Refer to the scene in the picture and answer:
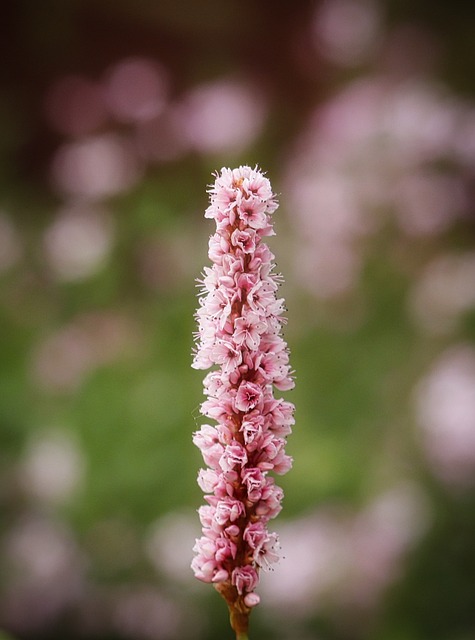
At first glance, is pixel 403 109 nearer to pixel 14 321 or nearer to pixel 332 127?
pixel 332 127

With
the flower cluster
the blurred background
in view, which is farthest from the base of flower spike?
the blurred background

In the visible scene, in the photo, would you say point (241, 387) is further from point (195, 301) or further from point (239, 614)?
point (195, 301)

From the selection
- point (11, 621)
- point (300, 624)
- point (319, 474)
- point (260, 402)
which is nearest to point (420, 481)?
point (319, 474)

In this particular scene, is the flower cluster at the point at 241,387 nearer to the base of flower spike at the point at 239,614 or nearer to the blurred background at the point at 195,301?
the base of flower spike at the point at 239,614

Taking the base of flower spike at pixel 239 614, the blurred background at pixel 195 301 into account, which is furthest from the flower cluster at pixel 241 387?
the blurred background at pixel 195 301

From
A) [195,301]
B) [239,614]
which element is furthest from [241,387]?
[195,301]
